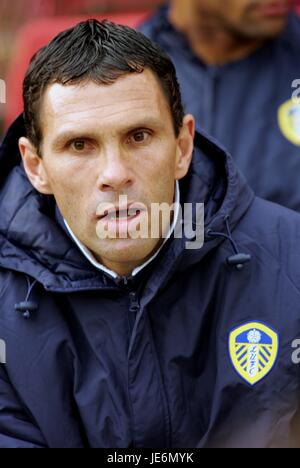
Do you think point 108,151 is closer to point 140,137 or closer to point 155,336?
point 140,137

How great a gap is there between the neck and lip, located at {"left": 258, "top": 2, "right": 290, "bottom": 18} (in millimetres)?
93

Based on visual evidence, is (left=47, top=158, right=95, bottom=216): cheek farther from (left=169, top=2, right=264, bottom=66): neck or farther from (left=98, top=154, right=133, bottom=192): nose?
(left=169, top=2, right=264, bottom=66): neck

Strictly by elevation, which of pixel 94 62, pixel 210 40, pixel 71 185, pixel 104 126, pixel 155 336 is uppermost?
pixel 210 40

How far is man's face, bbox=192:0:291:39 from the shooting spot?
101 inches

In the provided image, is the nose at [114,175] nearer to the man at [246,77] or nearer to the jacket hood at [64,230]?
the jacket hood at [64,230]

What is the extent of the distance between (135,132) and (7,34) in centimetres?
196

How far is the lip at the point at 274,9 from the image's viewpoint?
257cm

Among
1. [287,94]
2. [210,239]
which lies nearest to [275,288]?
[210,239]

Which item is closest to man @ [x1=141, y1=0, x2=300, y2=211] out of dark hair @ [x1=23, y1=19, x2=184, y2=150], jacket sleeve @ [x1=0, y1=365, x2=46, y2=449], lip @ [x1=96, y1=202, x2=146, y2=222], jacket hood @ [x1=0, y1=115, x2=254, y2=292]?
jacket hood @ [x1=0, y1=115, x2=254, y2=292]

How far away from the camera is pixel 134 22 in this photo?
9.46ft

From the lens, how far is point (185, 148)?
5.47ft

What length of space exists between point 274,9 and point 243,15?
100 millimetres

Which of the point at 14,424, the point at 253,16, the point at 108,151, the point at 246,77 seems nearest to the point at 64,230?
the point at 108,151

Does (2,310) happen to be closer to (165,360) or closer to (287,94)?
(165,360)
